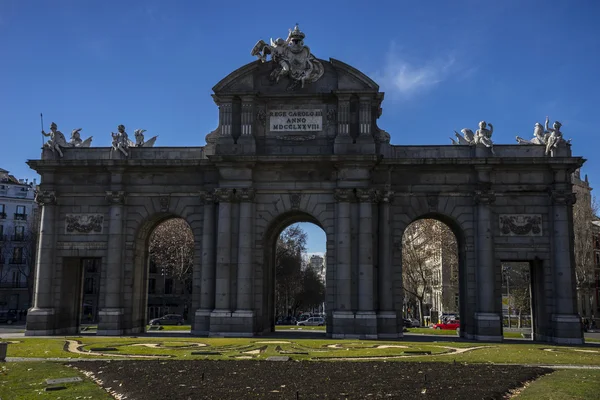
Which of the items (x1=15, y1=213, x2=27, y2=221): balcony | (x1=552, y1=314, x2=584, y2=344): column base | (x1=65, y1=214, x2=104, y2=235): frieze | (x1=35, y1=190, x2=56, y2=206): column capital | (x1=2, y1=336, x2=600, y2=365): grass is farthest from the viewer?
(x1=15, y1=213, x2=27, y2=221): balcony

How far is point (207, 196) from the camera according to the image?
42.2 meters

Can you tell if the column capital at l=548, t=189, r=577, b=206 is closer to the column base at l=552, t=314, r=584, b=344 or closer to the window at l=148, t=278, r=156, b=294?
the column base at l=552, t=314, r=584, b=344

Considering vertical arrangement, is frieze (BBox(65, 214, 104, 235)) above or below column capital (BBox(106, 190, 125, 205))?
below

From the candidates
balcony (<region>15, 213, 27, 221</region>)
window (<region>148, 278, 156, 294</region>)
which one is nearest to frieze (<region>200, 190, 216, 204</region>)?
window (<region>148, 278, 156, 294</region>)

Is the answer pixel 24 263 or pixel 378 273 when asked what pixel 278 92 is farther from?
pixel 24 263

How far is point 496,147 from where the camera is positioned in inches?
1686

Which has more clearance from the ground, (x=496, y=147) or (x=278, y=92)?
(x=278, y=92)

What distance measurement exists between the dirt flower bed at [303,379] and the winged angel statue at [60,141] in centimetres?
2345

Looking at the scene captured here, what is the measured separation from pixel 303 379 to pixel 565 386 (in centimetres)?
820

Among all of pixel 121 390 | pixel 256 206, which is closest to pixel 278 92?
pixel 256 206

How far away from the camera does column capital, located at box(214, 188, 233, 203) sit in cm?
4116

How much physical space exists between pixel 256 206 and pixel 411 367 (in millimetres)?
20872

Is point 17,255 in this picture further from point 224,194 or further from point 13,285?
point 224,194

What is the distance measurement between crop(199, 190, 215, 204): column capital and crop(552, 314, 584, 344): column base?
79.0 ft
